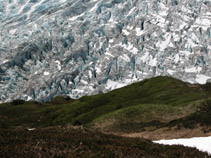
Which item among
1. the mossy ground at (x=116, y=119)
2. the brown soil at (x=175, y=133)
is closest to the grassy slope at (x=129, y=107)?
the mossy ground at (x=116, y=119)

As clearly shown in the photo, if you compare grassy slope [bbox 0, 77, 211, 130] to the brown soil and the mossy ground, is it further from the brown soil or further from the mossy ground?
the brown soil

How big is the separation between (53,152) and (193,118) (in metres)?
29.3

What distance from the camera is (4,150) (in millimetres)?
13391

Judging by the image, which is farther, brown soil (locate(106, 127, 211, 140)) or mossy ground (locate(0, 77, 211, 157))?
brown soil (locate(106, 127, 211, 140))

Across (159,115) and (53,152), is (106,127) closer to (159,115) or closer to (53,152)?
(159,115)

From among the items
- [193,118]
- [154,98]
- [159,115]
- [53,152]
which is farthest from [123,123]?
[53,152]

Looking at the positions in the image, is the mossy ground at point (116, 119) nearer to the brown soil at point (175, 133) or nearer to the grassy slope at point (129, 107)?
the grassy slope at point (129, 107)

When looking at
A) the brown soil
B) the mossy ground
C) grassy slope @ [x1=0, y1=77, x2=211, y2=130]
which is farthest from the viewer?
grassy slope @ [x1=0, y1=77, x2=211, y2=130]

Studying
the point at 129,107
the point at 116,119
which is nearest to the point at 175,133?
the point at 116,119

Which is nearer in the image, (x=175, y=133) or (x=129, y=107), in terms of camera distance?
(x=175, y=133)


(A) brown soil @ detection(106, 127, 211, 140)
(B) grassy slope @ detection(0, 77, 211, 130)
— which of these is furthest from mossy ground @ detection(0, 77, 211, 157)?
(A) brown soil @ detection(106, 127, 211, 140)

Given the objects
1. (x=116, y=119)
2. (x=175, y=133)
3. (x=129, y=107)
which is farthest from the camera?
(x=129, y=107)

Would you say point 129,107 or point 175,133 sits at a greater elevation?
point 175,133

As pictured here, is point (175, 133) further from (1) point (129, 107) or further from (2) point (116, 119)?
(1) point (129, 107)
